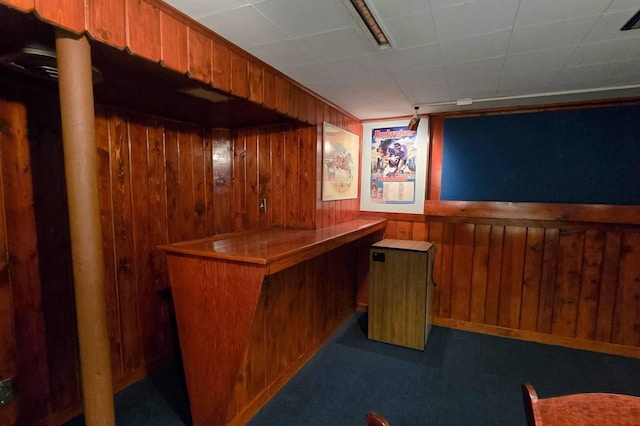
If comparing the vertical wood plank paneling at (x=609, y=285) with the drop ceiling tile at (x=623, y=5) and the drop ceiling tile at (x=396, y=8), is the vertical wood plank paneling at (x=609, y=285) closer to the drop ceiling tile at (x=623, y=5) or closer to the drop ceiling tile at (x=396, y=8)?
the drop ceiling tile at (x=623, y=5)

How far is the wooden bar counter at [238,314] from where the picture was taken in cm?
171

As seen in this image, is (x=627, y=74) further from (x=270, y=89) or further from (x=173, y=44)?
(x=173, y=44)

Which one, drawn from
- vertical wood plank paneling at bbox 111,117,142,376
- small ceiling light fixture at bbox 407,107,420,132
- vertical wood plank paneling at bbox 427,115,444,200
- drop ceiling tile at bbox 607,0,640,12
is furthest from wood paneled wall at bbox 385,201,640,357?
vertical wood plank paneling at bbox 111,117,142,376

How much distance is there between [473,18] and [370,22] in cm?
47

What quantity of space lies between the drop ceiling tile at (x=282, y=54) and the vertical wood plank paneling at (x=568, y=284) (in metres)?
2.78

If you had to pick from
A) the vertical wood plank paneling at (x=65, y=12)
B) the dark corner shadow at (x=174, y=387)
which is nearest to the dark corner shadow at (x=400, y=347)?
the dark corner shadow at (x=174, y=387)

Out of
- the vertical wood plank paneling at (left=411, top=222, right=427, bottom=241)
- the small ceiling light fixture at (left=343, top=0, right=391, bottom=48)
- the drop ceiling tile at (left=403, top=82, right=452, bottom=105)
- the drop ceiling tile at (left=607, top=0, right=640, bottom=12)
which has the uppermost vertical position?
the drop ceiling tile at (left=607, top=0, right=640, bottom=12)

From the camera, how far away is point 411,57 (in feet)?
6.35

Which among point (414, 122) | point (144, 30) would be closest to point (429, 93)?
point (414, 122)

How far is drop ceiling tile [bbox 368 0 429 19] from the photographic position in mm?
1375

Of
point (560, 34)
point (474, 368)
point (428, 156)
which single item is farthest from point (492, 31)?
point (474, 368)

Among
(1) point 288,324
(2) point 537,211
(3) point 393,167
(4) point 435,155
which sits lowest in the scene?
(1) point 288,324

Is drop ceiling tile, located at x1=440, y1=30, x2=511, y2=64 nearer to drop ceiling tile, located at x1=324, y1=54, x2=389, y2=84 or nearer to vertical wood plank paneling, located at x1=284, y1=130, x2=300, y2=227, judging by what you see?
drop ceiling tile, located at x1=324, y1=54, x2=389, y2=84

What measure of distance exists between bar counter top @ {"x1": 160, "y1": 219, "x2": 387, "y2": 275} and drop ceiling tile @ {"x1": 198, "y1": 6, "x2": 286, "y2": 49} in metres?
1.12
